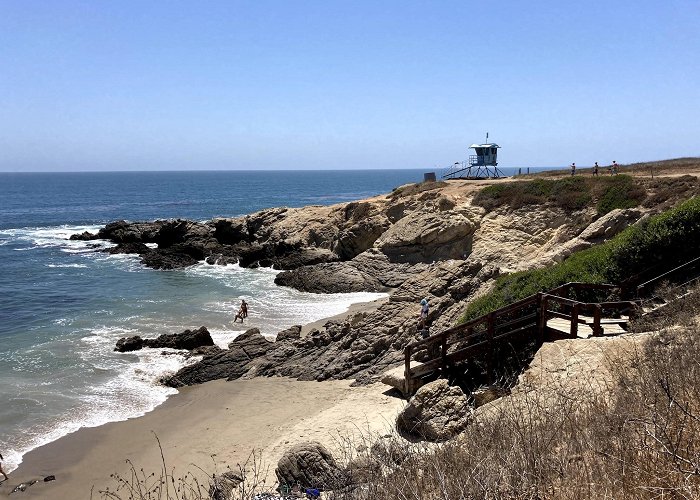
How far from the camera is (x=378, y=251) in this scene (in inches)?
1447

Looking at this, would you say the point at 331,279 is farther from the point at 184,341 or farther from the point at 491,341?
the point at 491,341

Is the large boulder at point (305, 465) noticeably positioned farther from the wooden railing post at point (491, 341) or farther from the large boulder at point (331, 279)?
the large boulder at point (331, 279)

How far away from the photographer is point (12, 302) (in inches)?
1200

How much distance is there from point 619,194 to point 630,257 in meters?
15.9

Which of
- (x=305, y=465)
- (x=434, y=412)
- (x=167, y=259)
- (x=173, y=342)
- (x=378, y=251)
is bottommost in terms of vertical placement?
(x=173, y=342)

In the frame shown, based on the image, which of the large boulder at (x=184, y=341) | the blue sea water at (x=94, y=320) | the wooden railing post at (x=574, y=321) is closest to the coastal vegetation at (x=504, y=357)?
the wooden railing post at (x=574, y=321)

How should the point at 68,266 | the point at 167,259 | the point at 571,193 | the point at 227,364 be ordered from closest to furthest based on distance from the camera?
1. the point at 227,364
2. the point at 571,193
3. the point at 68,266
4. the point at 167,259

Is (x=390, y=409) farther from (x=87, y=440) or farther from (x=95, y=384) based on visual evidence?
(x=95, y=384)

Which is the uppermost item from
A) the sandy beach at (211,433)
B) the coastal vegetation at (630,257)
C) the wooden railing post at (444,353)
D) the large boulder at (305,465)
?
the coastal vegetation at (630,257)

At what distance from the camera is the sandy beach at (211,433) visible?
12.8m

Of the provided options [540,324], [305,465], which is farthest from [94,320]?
[540,324]

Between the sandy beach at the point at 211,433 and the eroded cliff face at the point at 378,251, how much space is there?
→ 4.96 feet

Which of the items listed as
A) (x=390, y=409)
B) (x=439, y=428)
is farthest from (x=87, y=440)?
(x=439, y=428)

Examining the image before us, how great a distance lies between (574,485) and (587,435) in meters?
0.93
